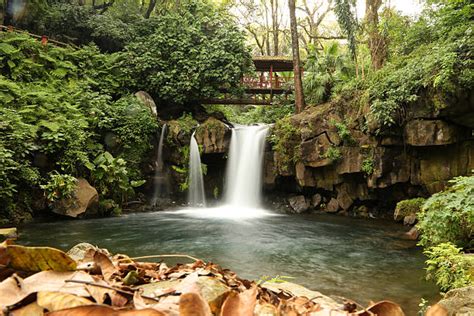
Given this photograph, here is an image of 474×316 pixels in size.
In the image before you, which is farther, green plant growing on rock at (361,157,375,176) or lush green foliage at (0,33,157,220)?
green plant growing on rock at (361,157,375,176)

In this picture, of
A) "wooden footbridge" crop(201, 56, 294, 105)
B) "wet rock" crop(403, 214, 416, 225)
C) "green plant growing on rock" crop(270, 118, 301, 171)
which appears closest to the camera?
"wet rock" crop(403, 214, 416, 225)

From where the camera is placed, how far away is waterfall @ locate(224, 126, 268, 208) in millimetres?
16141

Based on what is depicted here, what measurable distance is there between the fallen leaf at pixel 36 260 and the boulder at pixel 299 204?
13774 millimetres

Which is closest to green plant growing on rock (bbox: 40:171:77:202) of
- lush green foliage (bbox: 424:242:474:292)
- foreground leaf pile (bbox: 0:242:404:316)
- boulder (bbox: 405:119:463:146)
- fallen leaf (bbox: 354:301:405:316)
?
lush green foliage (bbox: 424:242:474:292)

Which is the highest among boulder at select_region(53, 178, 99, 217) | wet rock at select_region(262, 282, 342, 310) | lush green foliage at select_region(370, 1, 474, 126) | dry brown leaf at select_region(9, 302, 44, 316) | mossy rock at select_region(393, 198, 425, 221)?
lush green foliage at select_region(370, 1, 474, 126)

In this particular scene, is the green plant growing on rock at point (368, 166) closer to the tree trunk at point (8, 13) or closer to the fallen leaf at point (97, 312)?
the fallen leaf at point (97, 312)

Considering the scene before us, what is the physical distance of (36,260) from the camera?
4.08 feet

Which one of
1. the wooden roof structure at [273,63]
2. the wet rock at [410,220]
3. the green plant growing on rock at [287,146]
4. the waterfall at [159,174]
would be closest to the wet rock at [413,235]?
the wet rock at [410,220]

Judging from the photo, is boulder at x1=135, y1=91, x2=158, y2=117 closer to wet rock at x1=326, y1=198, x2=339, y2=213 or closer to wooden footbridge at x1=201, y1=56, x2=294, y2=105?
wooden footbridge at x1=201, y1=56, x2=294, y2=105

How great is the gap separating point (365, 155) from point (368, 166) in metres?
0.49

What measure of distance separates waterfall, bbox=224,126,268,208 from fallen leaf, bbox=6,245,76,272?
14.9 m

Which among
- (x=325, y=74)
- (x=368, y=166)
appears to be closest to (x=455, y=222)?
(x=368, y=166)

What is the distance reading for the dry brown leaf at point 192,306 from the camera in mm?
949

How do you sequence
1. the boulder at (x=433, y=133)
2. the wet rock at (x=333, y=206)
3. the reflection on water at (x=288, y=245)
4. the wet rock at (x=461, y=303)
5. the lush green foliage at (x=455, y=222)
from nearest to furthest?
the wet rock at (x=461, y=303)
the lush green foliage at (x=455, y=222)
the reflection on water at (x=288, y=245)
the boulder at (x=433, y=133)
the wet rock at (x=333, y=206)
